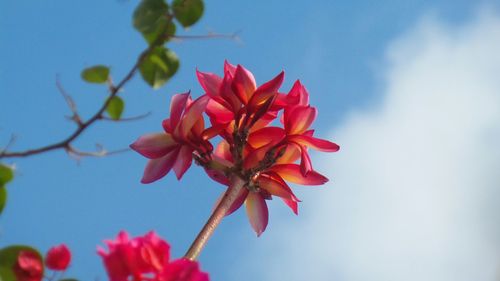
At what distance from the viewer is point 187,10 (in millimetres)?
548

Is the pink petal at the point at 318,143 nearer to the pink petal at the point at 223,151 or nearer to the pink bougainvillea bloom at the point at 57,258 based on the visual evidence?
the pink petal at the point at 223,151

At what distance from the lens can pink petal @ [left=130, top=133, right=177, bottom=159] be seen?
0.79 meters

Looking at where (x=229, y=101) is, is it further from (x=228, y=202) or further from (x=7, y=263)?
(x=7, y=263)

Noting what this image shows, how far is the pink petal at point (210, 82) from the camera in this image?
0.77 meters

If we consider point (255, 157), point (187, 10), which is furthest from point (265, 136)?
point (187, 10)

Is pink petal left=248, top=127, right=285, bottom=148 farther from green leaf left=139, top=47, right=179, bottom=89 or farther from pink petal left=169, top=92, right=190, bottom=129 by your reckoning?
green leaf left=139, top=47, right=179, bottom=89

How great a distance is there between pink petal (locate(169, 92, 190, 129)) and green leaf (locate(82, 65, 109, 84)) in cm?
23

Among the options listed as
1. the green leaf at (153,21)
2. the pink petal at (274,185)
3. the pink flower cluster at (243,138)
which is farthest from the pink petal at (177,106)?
the green leaf at (153,21)

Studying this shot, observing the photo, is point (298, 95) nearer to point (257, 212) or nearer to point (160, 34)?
point (257, 212)

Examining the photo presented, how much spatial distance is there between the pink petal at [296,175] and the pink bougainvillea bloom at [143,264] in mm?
257

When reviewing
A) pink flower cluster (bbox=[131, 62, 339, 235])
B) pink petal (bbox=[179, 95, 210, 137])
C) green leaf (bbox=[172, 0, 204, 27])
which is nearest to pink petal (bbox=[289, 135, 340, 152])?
pink flower cluster (bbox=[131, 62, 339, 235])

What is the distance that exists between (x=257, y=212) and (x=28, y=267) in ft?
1.11

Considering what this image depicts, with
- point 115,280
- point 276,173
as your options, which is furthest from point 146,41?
point 276,173

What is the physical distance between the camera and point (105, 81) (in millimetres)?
543
